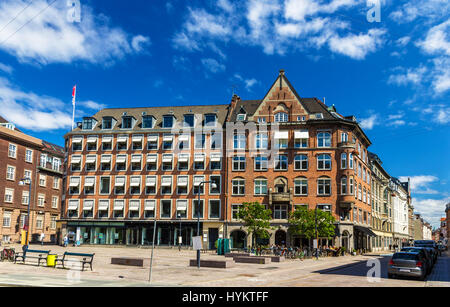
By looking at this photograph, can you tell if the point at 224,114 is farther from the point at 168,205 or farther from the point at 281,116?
the point at 168,205

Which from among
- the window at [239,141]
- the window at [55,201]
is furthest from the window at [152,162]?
the window at [55,201]

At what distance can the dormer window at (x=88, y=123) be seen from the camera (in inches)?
2726

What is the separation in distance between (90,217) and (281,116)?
105 ft

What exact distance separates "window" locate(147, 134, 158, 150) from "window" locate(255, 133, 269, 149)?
15.2 meters

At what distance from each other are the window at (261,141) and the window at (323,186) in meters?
8.86

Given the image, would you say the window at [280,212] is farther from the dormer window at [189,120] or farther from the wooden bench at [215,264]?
the wooden bench at [215,264]

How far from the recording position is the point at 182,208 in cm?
6362

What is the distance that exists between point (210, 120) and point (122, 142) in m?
14.0

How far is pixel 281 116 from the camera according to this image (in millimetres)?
62781

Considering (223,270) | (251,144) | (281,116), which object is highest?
(281,116)

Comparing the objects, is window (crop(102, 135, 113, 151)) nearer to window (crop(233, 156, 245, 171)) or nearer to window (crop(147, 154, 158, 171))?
window (crop(147, 154, 158, 171))

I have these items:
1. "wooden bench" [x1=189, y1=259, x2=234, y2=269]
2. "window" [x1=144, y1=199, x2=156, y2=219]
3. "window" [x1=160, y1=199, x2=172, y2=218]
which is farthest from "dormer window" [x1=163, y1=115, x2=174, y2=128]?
"wooden bench" [x1=189, y1=259, x2=234, y2=269]

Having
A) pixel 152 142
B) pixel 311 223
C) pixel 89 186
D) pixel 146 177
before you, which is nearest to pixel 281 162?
pixel 311 223
